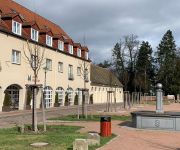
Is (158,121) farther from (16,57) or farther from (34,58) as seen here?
(16,57)

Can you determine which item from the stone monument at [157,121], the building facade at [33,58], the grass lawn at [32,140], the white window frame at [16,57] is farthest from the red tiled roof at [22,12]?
the grass lawn at [32,140]

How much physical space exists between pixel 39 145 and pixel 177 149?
468 cm

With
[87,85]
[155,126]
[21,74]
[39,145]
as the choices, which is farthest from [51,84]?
[39,145]

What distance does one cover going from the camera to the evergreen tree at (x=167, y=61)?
314ft

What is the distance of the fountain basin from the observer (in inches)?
776

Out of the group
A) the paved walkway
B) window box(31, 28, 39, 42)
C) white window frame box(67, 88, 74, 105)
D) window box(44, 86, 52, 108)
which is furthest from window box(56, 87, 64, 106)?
the paved walkway

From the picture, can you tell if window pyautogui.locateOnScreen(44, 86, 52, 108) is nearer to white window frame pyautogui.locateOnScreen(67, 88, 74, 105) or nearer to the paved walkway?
white window frame pyautogui.locateOnScreen(67, 88, 74, 105)

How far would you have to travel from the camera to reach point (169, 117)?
19812 millimetres

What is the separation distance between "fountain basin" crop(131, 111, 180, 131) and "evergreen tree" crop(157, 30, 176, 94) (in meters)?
74.4

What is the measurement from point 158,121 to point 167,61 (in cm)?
8454

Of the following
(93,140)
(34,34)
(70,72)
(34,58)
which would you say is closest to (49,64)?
(34,34)

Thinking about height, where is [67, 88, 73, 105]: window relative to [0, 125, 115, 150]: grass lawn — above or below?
above

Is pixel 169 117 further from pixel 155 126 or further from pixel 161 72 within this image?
pixel 161 72

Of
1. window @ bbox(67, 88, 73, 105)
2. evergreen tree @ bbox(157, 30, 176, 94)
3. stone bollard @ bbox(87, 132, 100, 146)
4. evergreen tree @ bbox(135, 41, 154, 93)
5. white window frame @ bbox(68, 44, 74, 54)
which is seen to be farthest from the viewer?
evergreen tree @ bbox(135, 41, 154, 93)
